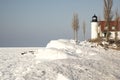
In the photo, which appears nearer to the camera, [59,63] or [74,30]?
[59,63]

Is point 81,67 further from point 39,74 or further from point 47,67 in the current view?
point 39,74

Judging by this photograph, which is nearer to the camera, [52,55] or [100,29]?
[52,55]

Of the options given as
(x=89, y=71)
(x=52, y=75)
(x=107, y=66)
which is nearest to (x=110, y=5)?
(x=107, y=66)

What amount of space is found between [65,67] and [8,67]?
334 cm

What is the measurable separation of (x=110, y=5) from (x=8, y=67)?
2071 cm

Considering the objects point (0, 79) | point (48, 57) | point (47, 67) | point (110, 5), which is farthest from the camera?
point (110, 5)

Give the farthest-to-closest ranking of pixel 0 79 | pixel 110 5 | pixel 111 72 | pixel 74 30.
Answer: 1. pixel 74 30
2. pixel 110 5
3. pixel 111 72
4. pixel 0 79

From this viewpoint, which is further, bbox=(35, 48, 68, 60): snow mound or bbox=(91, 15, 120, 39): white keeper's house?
bbox=(91, 15, 120, 39): white keeper's house

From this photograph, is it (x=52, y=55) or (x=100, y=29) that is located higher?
(x=100, y=29)

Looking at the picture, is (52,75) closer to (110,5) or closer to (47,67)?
(47,67)

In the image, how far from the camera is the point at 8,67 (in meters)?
12.2

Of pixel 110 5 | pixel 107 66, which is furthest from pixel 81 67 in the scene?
pixel 110 5

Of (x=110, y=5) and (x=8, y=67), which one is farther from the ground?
(x=110, y=5)

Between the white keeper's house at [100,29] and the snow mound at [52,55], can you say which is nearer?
the snow mound at [52,55]
